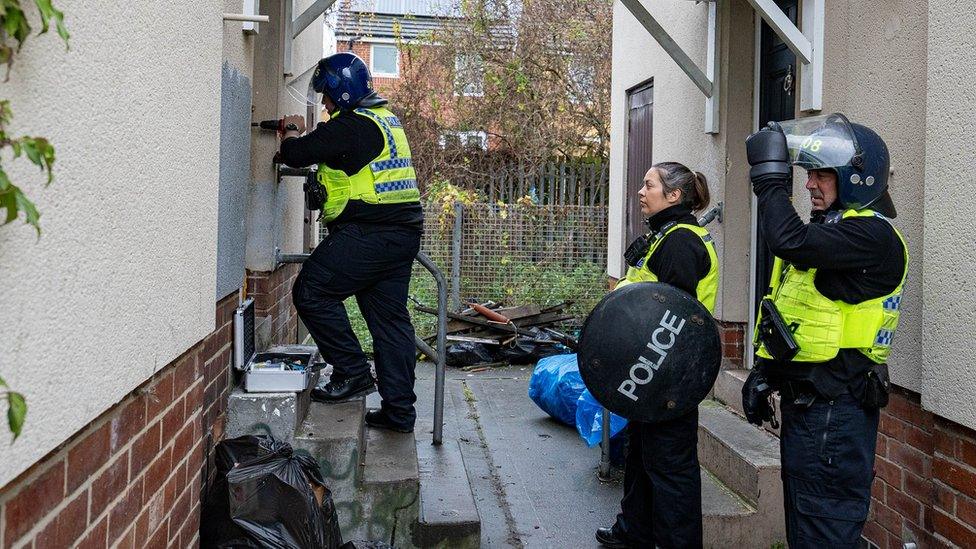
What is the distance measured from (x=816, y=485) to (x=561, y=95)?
1336 cm

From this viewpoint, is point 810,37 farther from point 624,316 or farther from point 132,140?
point 132,140

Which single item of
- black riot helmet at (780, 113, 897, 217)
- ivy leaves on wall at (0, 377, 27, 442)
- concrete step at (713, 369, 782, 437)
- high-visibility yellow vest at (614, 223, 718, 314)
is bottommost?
concrete step at (713, 369, 782, 437)

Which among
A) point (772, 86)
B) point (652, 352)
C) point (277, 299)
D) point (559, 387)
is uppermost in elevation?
point (772, 86)

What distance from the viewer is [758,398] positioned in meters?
3.43

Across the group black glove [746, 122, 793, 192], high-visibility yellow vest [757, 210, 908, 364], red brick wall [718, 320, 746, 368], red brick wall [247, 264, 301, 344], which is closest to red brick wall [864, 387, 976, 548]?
high-visibility yellow vest [757, 210, 908, 364]

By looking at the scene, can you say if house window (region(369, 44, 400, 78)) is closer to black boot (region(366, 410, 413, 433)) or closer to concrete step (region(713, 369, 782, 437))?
concrete step (region(713, 369, 782, 437))

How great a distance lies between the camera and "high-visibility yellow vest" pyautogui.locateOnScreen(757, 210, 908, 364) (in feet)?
10.1

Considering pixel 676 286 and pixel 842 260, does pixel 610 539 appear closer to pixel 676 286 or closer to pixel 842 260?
pixel 676 286

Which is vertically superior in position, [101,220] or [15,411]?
[101,220]

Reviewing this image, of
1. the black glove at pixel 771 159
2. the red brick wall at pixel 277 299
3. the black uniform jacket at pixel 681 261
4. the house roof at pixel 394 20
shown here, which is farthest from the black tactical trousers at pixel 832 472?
the house roof at pixel 394 20

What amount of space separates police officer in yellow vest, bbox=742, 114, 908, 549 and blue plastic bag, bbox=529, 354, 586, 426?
119 inches

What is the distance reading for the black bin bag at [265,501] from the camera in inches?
119

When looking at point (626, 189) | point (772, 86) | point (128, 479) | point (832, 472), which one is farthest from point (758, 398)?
point (626, 189)

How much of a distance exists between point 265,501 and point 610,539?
192 cm
